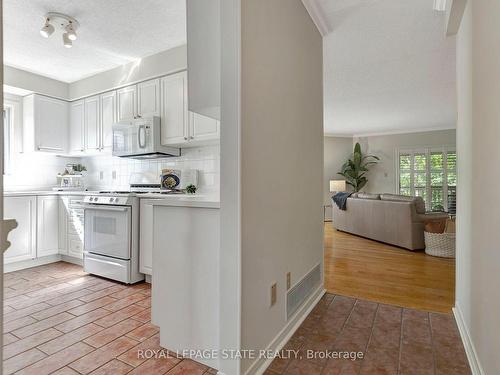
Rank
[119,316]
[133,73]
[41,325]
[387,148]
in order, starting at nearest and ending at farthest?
[41,325]
[119,316]
[133,73]
[387,148]

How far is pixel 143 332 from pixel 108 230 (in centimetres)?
143

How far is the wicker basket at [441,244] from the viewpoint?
12.6 feet

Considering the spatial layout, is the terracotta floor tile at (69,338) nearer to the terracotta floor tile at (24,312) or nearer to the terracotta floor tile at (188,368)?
the terracotta floor tile at (24,312)

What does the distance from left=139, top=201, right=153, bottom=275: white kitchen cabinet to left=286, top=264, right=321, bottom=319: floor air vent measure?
1562 millimetres

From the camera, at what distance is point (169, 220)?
1700mm

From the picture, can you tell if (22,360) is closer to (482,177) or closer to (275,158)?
(275,158)

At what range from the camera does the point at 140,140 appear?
3.31m

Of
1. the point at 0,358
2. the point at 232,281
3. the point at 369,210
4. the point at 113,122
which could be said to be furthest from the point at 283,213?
the point at 369,210

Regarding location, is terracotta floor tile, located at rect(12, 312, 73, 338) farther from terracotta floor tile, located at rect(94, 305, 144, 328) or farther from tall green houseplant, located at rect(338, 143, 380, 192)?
tall green houseplant, located at rect(338, 143, 380, 192)

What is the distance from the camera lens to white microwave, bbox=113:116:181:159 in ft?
10.7

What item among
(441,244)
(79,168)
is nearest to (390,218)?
(441,244)

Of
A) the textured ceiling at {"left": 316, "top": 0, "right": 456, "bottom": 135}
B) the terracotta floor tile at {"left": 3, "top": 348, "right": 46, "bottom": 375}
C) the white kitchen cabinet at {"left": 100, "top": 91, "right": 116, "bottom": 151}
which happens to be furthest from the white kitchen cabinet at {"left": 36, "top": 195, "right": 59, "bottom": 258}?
the textured ceiling at {"left": 316, "top": 0, "right": 456, "bottom": 135}

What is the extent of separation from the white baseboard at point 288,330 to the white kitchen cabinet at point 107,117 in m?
3.06

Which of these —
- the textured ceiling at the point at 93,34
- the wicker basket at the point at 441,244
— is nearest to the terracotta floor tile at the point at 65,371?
the textured ceiling at the point at 93,34
